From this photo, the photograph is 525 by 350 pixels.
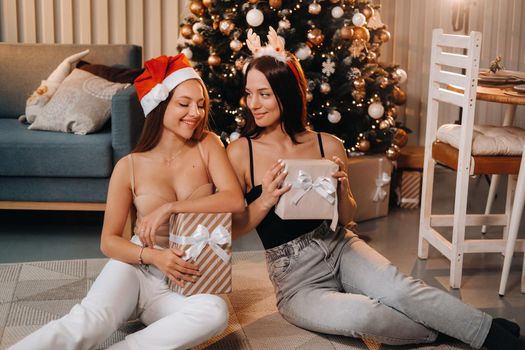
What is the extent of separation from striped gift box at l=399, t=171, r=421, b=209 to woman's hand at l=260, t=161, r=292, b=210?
82.9 inches

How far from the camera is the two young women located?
213 cm

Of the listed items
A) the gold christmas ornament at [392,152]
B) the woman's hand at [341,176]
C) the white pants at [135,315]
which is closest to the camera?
the white pants at [135,315]

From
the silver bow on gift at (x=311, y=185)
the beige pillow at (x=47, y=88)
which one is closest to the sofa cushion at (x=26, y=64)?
the beige pillow at (x=47, y=88)

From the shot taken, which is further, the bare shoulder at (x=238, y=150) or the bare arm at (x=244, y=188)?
the bare shoulder at (x=238, y=150)

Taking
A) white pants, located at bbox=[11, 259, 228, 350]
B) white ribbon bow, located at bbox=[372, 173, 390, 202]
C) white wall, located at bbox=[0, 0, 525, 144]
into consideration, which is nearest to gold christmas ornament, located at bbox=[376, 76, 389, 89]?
white ribbon bow, located at bbox=[372, 173, 390, 202]

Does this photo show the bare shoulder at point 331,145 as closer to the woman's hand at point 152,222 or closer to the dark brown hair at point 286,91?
the dark brown hair at point 286,91

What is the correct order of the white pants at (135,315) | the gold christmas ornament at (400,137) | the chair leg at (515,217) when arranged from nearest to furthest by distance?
the white pants at (135,315) → the chair leg at (515,217) → the gold christmas ornament at (400,137)

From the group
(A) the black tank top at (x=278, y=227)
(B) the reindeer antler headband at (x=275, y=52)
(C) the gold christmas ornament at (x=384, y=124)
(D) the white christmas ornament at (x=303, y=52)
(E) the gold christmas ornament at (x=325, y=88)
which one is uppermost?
(B) the reindeer antler headband at (x=275, y=52)

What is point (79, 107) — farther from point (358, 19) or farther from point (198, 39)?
point (358, 19)

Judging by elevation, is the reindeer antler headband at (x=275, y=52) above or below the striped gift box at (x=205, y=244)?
above

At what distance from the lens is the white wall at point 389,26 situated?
4398mm

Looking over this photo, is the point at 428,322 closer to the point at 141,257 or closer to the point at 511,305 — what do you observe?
the point at 511,305

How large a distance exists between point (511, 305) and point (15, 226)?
232 centimetres

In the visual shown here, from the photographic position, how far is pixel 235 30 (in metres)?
3.71
